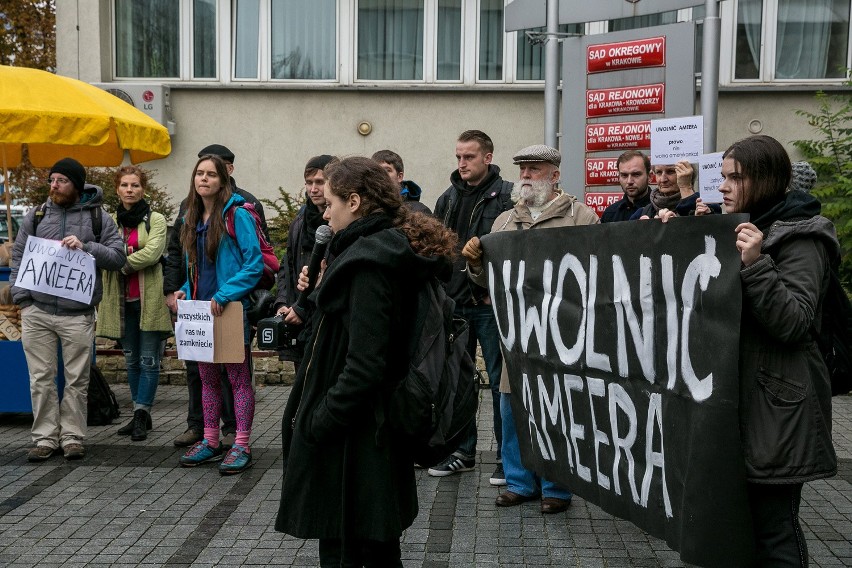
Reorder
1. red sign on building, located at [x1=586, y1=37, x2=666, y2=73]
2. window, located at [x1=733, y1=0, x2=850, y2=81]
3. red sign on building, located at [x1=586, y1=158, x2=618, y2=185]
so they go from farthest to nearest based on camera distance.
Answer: window, located at [x1=733, y1=0, x2=850, y2=81]
red sign on building, located at [x1=586, y1=158, x2=618, y2=185]
red sign on building, located at [x1=586, y1=37, x2=666, y2=73]

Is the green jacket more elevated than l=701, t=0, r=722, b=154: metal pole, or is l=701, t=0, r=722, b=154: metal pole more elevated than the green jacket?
l=701, t=0, r=722, b=154: metal pole

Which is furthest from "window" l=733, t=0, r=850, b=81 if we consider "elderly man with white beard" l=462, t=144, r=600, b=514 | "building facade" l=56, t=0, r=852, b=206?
"elderly man with white beard" l=462, t=144, r=600, b=514

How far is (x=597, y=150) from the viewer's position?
1005 centimetres

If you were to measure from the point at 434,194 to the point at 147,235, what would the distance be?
7.63 meters

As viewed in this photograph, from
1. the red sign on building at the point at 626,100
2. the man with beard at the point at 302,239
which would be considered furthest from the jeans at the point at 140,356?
the red sign on building at the point at 626,100

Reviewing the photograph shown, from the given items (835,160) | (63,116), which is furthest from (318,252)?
(835,160)

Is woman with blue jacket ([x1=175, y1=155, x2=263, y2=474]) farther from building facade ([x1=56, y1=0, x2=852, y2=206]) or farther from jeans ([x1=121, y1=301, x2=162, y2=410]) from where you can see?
building facade ([x1=56, y1=0, x2=852, y2=206])

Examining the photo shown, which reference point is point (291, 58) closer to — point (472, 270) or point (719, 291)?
point (472, 270)

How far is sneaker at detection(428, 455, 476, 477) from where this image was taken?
6.69 m

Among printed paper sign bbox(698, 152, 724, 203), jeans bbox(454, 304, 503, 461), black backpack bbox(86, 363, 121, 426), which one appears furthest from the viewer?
black backpack bbox(86, 363, 121, 426)

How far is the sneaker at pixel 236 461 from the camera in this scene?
6.79m

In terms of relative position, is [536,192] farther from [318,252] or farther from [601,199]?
[601,199]

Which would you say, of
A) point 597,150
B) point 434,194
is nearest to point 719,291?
point 597,150

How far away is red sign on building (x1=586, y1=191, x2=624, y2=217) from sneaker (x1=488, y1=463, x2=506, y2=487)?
12.9ft
